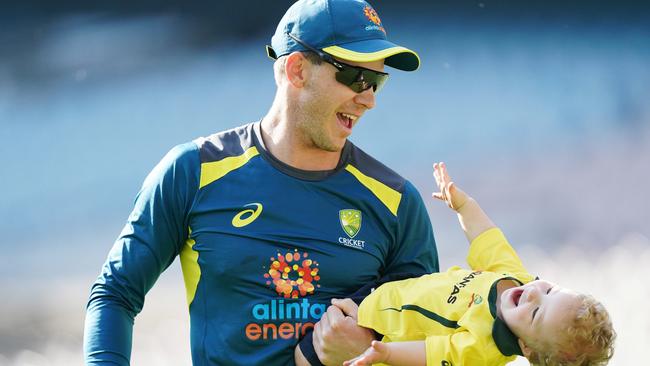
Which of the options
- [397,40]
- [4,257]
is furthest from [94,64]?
[397,40]

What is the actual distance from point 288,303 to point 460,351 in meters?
0.51

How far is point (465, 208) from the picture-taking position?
334 centimetres

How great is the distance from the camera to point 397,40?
17.3ft

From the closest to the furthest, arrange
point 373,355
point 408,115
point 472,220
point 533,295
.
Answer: point 373,355, point 533,295, point 472,220, point 408,115

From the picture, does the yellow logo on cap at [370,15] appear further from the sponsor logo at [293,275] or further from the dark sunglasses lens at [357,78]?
the sponsor logo at [293,275]

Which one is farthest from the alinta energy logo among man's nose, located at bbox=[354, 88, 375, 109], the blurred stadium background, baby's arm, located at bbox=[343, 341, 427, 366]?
the blurred stadium background

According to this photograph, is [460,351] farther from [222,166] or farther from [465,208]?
[222,166]

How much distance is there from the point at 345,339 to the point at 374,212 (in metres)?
0.41

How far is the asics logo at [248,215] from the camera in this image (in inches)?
120

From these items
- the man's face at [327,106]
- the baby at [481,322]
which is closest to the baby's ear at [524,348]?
the baby at [481,322]

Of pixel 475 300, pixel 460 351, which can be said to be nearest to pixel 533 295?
pixel 475 300

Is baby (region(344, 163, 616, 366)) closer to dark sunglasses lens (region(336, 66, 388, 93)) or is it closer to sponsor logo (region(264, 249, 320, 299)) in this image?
sponsor logo (region(264, 249, 320, 299))

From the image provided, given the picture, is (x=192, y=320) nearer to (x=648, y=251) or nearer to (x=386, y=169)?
(x=386, y=169)

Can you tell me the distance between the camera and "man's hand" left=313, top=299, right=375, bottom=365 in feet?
9.57
